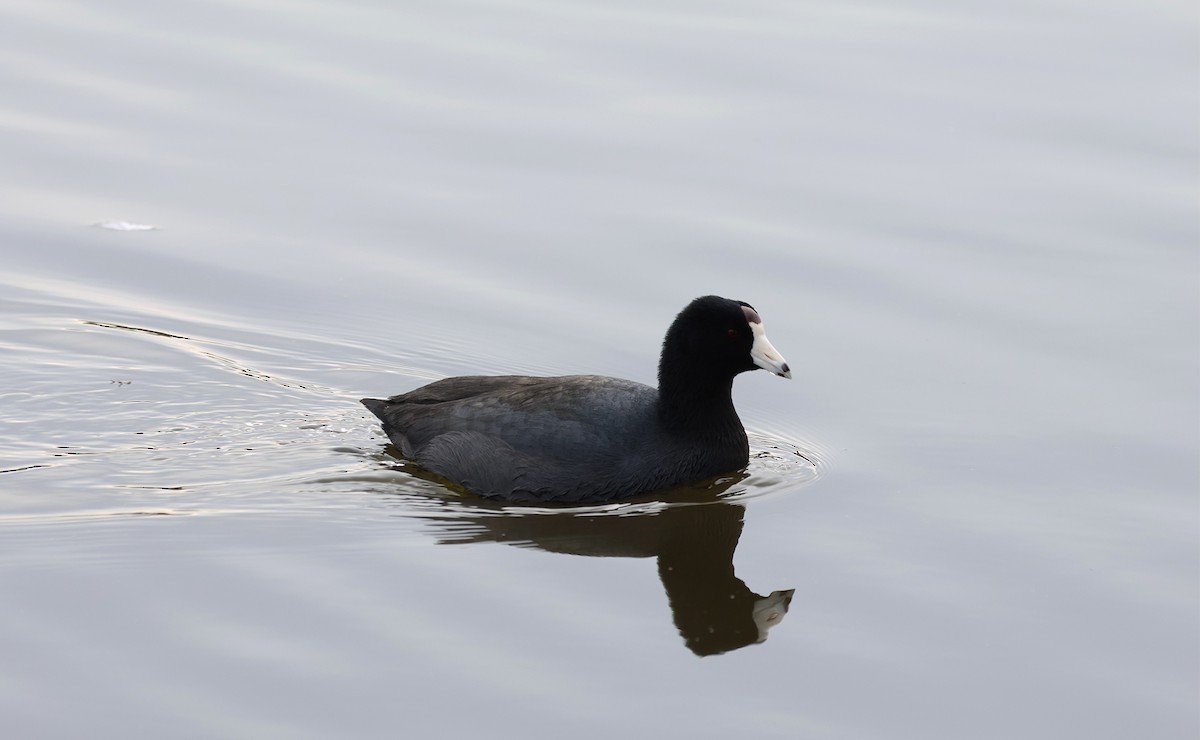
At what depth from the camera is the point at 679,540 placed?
8906 millimetres

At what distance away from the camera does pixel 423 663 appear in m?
7.07

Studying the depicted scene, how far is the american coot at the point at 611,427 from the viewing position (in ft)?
31.1

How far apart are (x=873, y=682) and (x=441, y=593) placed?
202cm

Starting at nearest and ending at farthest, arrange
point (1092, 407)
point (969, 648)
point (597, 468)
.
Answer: point (969, 648), point (597, 468), point (1092, 407)

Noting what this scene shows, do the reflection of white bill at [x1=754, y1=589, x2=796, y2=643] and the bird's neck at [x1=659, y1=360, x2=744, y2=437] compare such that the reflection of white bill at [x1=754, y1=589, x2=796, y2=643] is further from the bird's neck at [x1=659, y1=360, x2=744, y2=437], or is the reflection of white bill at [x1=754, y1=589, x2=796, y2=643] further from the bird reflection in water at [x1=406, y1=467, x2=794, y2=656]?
the bird's neck at [x1=659, y1=360, x2=744, y2=437]

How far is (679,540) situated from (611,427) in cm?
98

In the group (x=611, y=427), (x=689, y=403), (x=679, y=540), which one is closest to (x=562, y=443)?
(x=611, y=427)

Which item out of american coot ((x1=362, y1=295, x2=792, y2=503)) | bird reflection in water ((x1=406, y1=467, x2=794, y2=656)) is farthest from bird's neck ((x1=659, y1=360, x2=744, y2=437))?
bird reflection in water ((x1=406, y1=467, x2=794, y2=656))

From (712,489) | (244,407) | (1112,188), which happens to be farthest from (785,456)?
(1112,188)

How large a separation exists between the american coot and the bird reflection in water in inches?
5.8

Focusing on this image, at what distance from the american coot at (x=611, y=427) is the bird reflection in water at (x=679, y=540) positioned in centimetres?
15

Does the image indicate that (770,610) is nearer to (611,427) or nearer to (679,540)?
(679,540)

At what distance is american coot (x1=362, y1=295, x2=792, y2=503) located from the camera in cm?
948

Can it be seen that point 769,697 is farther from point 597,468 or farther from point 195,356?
point 195,356
